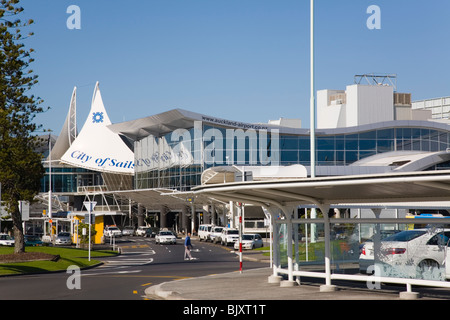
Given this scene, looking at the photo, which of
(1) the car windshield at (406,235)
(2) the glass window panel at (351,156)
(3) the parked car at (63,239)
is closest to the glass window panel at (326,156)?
(2) the glass window panel at (351,156)

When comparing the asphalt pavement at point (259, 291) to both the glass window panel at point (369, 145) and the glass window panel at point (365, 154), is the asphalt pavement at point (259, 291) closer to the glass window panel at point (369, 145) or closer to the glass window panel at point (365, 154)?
the glass window panel at point (365, 154)

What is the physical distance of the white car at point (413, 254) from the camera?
18.0 m

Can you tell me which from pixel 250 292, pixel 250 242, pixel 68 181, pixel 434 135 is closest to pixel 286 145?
pixel 434 135

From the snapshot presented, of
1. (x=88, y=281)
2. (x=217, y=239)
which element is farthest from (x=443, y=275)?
(x=217, y=239)

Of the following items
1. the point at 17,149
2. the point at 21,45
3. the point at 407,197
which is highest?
the point at 21,45

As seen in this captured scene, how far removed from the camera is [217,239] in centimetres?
6769

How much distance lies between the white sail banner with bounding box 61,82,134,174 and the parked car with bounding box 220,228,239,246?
5349cm

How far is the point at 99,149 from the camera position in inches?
4751

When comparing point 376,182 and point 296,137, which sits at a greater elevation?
point 296,137

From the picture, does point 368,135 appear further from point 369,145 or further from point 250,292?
point 250,292

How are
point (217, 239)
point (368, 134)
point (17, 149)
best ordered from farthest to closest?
1. point (368, 134)
2. point (217, 239)
3. point (17, 149)

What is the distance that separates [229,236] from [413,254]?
44693 mm
